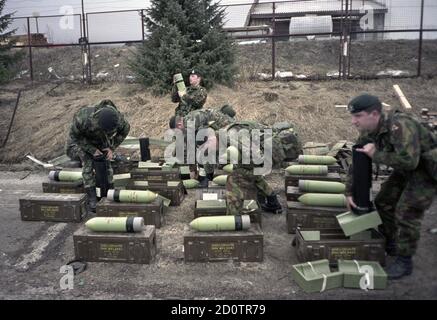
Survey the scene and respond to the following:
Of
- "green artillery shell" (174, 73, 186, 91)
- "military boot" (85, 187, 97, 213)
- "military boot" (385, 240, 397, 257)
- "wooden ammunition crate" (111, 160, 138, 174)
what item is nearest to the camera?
"military boot" (385, 240, 397, 257)

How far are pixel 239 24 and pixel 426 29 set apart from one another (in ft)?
21.0

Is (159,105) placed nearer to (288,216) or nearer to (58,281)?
(288,216)

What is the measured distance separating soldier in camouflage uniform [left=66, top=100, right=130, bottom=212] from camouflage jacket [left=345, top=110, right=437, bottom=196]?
359 centimetres

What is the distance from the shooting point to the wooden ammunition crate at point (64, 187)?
689 cm

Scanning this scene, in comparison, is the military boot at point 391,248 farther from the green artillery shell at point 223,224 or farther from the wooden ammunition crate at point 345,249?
the green artillery shell at point 223,224

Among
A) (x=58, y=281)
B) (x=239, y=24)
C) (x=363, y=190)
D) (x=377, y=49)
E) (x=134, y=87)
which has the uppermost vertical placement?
(x=239, y=24)

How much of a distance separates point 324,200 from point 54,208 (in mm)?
3789

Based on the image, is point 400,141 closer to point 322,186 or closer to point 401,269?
point 401,269

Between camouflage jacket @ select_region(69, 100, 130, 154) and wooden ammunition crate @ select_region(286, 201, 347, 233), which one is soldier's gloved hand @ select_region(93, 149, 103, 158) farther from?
wooden ammunition crate @ select_region(286, 201, 347, 233)

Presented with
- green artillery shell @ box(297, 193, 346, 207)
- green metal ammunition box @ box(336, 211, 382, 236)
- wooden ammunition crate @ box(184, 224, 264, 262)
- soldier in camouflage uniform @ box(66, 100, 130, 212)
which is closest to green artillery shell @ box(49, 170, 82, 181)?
soldier in camouflage uniform @ box(66, 100, 130, 212)

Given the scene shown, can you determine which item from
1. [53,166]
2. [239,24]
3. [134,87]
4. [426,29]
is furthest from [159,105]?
[426,29]

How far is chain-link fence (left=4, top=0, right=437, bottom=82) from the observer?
13.6m

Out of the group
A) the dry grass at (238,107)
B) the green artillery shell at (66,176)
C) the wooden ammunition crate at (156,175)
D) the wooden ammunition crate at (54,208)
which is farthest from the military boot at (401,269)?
the dry grass at (238,107)

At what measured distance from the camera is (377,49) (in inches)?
582
